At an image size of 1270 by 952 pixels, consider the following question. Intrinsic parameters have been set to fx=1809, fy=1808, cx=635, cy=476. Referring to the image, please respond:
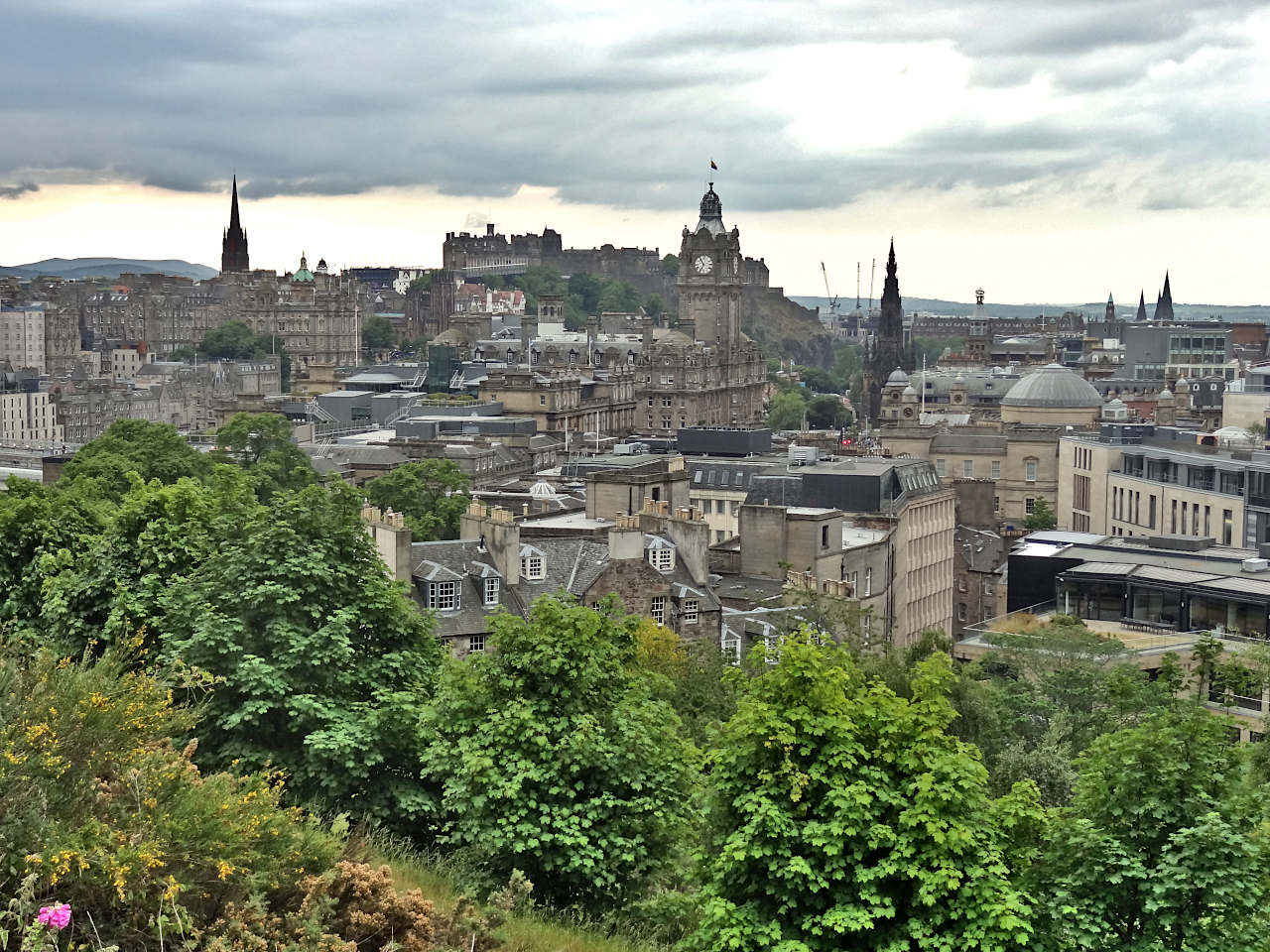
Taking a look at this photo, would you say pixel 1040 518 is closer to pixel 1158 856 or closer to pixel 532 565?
pixel 532 565

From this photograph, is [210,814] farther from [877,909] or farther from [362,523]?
[362,523]

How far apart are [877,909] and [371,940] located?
5.88 m

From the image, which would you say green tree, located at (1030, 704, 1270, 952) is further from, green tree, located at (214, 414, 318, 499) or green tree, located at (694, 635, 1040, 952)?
green tree, located at (214, 414, 318, 499)

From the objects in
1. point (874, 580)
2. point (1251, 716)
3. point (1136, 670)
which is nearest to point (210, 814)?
point (1136, 670)

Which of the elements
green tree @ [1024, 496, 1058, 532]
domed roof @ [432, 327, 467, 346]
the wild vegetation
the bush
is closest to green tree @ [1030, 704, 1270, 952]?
the wild vegetation

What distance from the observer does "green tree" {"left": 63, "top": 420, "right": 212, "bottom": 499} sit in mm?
67250

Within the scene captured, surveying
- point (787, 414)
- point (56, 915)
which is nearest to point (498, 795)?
point (56, 915)

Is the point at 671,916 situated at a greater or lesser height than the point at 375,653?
lesser

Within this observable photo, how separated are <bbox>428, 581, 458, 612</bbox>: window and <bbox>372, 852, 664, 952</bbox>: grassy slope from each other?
2153 centimetres

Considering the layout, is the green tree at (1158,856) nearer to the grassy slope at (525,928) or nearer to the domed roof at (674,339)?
the grassy slope at (525,928)

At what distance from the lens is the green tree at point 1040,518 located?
Answer: 9562cm

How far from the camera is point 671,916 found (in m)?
23.4

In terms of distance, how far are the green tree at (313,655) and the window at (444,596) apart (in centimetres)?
1292

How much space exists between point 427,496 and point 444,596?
3396cm
